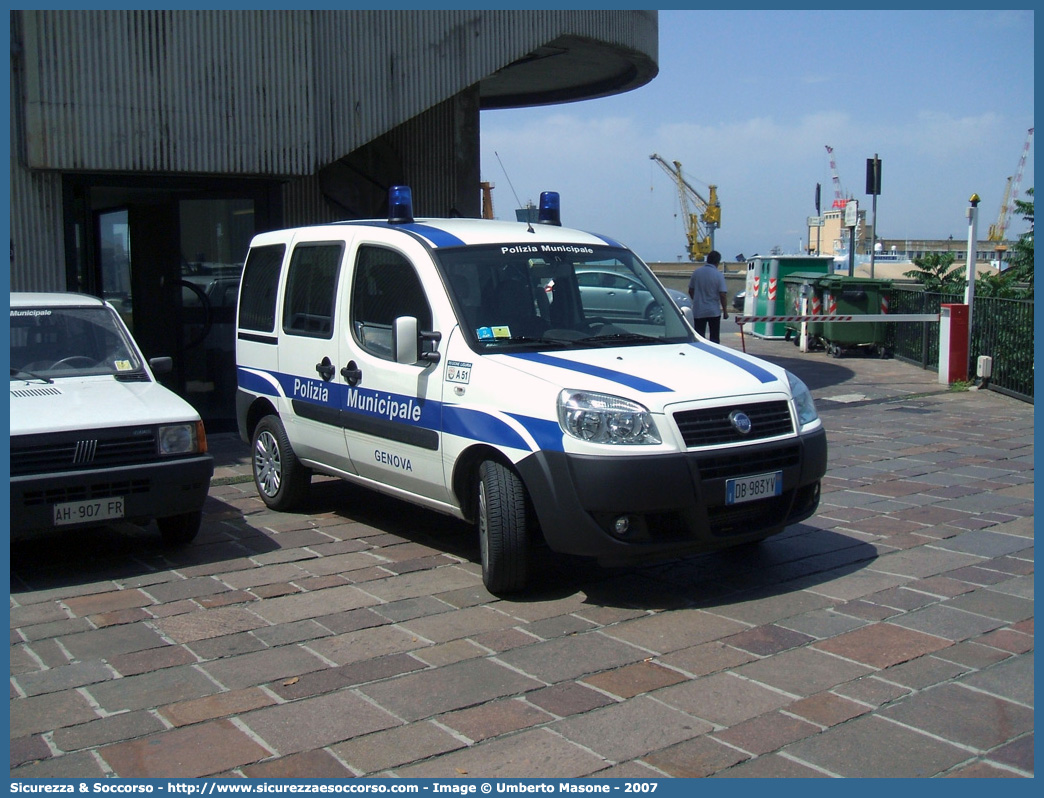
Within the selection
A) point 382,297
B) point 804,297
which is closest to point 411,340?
point 382,297

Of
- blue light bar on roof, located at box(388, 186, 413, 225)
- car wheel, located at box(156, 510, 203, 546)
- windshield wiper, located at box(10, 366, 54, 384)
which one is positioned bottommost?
car wheel, located at box(156, 510, 203, 546)

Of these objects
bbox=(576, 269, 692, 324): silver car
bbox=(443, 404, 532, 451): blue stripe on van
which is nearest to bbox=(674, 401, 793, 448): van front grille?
bbox=(443, 404, 532, 451): blue stripe on van

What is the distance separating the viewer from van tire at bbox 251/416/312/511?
7801 mm

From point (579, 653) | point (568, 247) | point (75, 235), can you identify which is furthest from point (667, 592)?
point (75, 235)

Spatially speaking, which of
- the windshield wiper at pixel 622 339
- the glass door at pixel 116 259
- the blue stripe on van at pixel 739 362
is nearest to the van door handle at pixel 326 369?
the windshield wiper at pixel 622 339

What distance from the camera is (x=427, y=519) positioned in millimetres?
7793

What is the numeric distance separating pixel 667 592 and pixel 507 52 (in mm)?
7848

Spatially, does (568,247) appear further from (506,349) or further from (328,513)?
(328,513)

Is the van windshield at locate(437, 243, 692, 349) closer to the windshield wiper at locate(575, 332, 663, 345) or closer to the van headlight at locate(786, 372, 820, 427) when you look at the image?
the windshield wiper at locate(575, 332, 663, 345)

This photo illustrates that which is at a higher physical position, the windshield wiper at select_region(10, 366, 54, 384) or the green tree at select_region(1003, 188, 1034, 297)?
the green tree at select_region(1003, 188, 1034, 297)

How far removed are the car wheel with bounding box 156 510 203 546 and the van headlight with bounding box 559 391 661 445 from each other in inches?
108

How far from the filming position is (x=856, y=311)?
18766mm

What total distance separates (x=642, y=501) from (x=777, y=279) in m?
17.9

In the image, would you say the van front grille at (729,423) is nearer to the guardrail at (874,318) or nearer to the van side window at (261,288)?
the van side window at (261,288)
